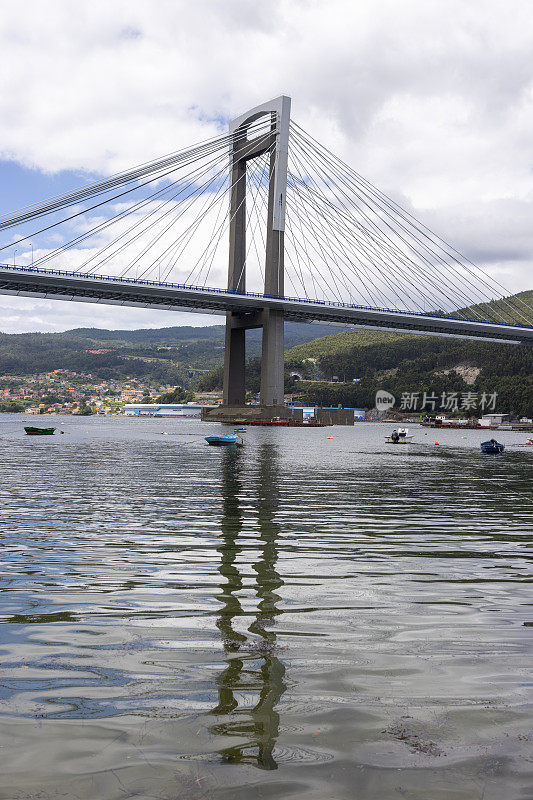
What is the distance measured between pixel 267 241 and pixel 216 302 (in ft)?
35.1

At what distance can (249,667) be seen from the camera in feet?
17.8

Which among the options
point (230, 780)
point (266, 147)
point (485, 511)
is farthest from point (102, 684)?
point (266, 147)

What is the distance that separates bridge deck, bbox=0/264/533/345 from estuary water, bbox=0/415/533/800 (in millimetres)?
69681

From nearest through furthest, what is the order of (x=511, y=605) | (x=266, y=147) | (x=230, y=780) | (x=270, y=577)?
(x=230, y=780) → (x=511, y=605) → (x=270, y=577) → (x=266, y=147)

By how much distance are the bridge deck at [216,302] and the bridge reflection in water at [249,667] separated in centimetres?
7258

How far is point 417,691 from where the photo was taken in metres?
5.03

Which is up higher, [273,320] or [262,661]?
[273,320]

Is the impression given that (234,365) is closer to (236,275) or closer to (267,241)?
(236,275)

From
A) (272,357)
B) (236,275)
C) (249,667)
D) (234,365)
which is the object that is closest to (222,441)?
(249,667)

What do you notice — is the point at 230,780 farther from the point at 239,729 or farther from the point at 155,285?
the point at 155,285

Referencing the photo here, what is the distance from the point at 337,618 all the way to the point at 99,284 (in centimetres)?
7764

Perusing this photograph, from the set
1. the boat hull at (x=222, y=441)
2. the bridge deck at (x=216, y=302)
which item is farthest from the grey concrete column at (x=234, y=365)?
the boat hull at (x=222, y=441)

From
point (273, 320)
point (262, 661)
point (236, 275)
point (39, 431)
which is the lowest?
point (39, 431)

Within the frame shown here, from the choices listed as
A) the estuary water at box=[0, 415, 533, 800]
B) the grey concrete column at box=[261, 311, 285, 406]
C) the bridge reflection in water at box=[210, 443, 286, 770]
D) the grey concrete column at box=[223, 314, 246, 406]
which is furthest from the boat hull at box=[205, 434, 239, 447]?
the grey concrete column at box=[223, 314, 246, 406]
